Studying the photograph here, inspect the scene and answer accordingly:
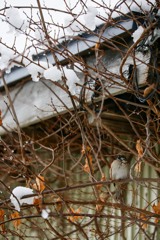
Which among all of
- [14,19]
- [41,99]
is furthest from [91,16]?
[41,99]

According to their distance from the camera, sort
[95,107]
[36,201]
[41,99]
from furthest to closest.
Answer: [41,99] → [95,107] → [36,201]

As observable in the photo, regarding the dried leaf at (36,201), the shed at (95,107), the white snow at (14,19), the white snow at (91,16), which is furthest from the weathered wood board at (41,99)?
the dried leaf at (36,201)

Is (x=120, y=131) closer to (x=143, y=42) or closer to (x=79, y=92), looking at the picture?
(x=79, y=92)

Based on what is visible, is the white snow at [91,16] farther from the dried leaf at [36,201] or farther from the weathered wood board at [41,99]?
the dried leaf at [36,201]

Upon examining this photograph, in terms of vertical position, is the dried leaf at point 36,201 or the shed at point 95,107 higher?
the shed at point 95,107

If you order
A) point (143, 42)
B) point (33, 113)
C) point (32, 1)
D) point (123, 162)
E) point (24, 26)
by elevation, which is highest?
point (32, 1)

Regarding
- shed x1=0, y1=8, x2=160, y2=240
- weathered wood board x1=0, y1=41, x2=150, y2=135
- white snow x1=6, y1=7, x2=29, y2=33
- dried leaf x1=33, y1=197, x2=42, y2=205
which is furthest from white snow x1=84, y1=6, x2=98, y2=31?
dried leaf x1=33, y1=197, x2=42, y2=205

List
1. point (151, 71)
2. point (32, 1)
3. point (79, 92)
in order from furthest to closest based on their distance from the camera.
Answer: point (32, 1)
point (79, 92)
point (151, 71)

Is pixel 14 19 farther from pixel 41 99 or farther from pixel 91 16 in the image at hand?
pixel 41 99

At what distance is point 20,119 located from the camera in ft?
6.67

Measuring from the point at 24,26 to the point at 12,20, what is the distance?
76 mm

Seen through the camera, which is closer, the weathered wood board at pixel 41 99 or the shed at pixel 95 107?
the shed at pixel 95 107

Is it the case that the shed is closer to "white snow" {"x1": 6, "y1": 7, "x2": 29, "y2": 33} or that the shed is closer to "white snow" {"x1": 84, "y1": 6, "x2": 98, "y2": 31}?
"white snow" {"x1": 84, "y1": 6, "x2": 98, "y2": 31}

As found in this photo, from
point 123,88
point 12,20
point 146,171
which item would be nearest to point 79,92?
point 123,88
